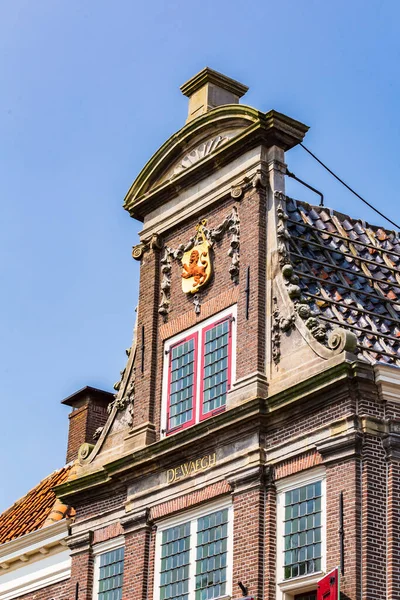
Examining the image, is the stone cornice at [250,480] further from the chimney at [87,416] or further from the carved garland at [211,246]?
the chimney at [87,416]

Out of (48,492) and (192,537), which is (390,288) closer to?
(192,537)

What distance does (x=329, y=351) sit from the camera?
23266mm

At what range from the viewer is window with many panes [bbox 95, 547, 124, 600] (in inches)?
1080

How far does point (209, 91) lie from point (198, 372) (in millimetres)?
6895

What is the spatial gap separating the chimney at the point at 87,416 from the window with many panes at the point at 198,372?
8777 millimetres

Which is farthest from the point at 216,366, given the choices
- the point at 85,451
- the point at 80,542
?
the point at 80,542

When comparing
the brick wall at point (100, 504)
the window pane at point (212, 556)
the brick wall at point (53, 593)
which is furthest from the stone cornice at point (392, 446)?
the brick wall at point (53, 593)

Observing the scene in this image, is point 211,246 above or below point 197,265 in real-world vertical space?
above

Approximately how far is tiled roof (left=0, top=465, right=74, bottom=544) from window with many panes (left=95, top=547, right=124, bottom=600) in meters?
3.40

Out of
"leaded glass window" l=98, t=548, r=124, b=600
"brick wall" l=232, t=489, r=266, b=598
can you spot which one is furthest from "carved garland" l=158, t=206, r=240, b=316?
"leaded glass window" l=98, t=548, r=124, b=600

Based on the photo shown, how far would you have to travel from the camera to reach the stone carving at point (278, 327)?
24702 millimetres

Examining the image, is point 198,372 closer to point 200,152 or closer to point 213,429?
point 213,429

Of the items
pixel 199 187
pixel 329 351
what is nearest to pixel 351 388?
pixel 329 351

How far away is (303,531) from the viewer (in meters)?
22.8
